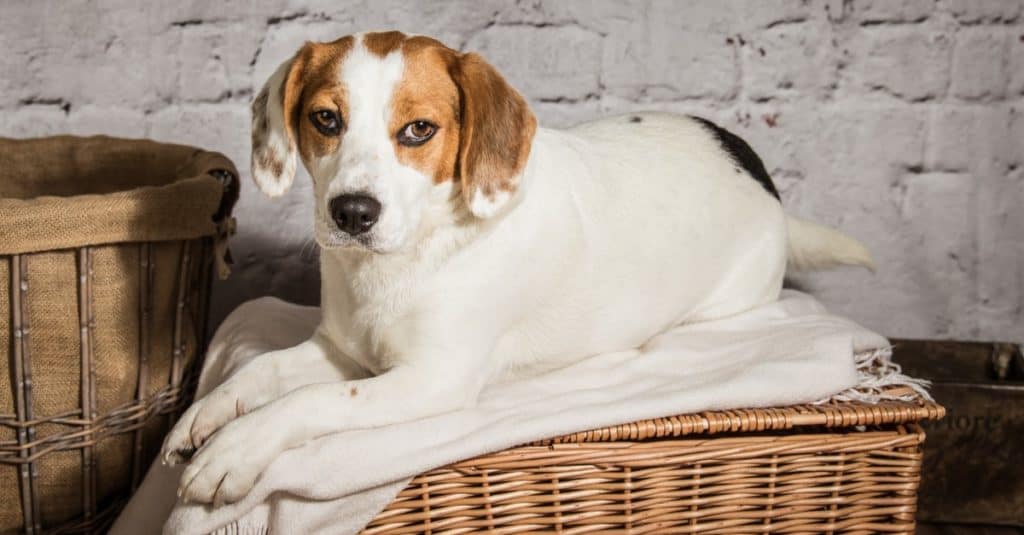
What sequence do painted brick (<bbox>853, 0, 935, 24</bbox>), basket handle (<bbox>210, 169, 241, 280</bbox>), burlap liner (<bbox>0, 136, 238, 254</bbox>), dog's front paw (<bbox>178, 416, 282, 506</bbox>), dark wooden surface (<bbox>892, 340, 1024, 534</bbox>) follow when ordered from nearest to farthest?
dog's front paw (<bbox>178, 416, 282, 506</bbox>) < burlap liner (<bbox>0, 136, 238, 254</bbox>) < basket handle (<bbox>210, 169, 241, 280</bbox>) < dark wooden surface (<bbox>892, 340, 1024, 534</bbox>) < painted brick (<bbox>853, 0, 935, 24</bbox>)

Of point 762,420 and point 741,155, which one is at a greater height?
point 741,155

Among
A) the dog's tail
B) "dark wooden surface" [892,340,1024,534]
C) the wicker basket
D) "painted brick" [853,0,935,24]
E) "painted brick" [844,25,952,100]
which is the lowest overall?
"dark wooden surface" [892,340,1024,534]

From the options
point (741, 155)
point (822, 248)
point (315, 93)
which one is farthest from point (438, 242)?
point (822, 248)

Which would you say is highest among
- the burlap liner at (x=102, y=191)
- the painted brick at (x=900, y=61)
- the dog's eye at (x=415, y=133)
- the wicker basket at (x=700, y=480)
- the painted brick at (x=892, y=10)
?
the painted brick at (x=892, y=10)

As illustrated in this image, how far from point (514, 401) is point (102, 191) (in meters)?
1.15

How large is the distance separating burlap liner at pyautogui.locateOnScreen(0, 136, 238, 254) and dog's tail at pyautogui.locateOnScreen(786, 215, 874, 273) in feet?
3.90

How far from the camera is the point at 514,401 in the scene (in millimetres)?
1526

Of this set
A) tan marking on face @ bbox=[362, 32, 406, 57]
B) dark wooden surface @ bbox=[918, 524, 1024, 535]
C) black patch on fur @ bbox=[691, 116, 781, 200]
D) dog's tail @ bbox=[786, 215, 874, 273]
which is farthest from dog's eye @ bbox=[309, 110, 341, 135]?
dark wooden surface @ bbox=[918, 524, 1024, 535]

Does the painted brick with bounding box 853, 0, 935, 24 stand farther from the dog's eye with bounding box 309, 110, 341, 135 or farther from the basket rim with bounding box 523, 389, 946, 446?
the dog's eye with bounding box 309, 110, 341, 135

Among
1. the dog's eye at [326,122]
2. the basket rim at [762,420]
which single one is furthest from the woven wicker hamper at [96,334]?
the basket rim at [762,420]

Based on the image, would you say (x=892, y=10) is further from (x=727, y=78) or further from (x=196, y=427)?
(x=196, y=427)

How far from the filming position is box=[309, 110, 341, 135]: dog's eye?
55.2 inches

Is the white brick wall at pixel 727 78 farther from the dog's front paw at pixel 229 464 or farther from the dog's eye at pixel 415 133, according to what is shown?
the dog's front paw at pixel 229 464

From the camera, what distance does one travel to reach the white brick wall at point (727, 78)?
231 cm
